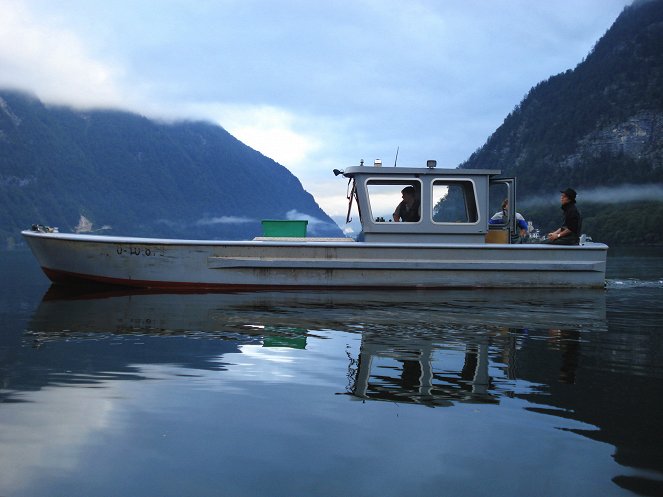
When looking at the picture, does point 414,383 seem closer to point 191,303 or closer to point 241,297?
point 191,303

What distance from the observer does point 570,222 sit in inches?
623

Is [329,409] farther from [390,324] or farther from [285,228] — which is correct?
[285,228]

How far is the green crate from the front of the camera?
1570 centimetres

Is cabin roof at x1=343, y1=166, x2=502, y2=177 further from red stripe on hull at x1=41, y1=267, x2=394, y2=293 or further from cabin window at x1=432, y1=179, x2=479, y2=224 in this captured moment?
red stripe on hull at x1=41, y1=267, x2=394, y2=293

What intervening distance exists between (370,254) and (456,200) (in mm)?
2780

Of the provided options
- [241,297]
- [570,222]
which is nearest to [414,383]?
[241,297]

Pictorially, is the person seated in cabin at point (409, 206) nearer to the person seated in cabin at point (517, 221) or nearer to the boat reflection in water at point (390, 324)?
the boat reflection in water at point (390, 324)

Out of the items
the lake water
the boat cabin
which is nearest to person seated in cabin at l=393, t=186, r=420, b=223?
the boat cabin

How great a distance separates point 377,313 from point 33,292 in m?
8.42

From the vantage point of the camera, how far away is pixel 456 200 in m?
16.4

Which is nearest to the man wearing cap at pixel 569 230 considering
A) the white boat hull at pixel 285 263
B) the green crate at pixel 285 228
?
the white boat hull at pixel 285 263

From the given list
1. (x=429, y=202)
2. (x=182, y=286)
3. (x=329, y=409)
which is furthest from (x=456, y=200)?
(x=329, y=409)

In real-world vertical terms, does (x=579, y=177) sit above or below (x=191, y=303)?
above

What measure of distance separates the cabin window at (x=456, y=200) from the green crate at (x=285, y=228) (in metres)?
3.05
